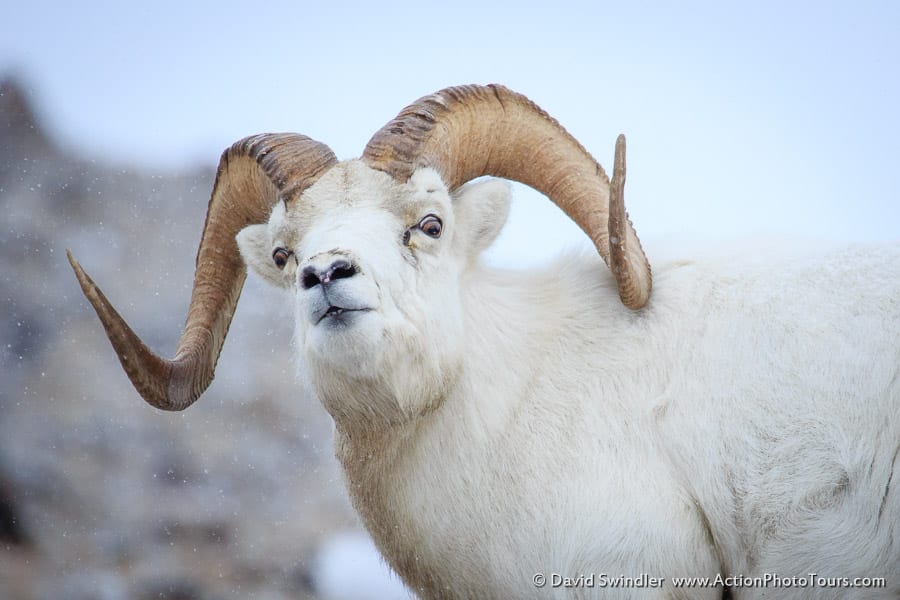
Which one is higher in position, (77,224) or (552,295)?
(552,295)

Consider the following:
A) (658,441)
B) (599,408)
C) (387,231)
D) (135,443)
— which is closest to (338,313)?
(387,231)

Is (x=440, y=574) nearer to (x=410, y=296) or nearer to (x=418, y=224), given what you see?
(x=410, y=296)

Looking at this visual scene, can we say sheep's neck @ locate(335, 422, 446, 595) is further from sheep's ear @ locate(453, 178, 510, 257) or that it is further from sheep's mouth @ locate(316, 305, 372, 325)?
sheep's ear @ locate(453, 178, 510, 257)

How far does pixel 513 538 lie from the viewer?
5199mm

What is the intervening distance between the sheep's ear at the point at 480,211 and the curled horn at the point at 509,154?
0.12 meters

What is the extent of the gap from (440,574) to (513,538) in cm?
52

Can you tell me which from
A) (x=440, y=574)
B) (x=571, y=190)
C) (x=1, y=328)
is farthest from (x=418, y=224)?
(x=1, y=328)

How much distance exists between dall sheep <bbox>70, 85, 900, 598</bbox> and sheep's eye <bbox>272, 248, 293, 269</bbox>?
0.01 meters

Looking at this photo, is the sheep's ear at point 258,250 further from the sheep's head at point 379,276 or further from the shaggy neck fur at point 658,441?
the shaggy neck fur at point 658,441

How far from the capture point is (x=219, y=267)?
6496mm

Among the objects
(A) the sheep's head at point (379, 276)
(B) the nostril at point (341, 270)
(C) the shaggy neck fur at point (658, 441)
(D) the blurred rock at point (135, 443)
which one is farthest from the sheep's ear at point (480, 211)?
(D) the blurred rock at point (135, 443)

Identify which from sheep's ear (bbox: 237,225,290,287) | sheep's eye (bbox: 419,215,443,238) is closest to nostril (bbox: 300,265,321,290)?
sheep's eye (bbox: 419,215,443,238)

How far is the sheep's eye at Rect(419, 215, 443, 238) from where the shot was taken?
5309 millimetres

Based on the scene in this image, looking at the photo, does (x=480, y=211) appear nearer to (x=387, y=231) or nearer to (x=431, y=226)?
(x=431, y=226)
